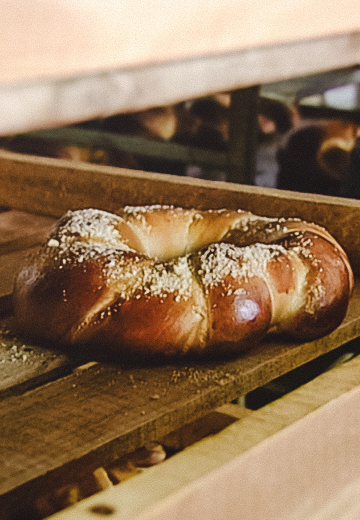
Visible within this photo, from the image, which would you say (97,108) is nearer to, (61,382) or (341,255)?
(61,382)

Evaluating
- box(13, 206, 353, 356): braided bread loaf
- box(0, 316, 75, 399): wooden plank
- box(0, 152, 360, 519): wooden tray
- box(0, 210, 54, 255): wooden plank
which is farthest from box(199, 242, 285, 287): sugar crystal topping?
box(0, 210, 54, 255): wooden plank

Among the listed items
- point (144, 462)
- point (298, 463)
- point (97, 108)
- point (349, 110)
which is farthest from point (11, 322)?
point (349, 110)

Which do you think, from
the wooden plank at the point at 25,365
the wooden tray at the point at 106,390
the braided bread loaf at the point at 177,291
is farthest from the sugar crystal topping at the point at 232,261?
the wooden plank at the point at 25,365

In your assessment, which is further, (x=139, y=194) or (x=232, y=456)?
(x=139, y=194)

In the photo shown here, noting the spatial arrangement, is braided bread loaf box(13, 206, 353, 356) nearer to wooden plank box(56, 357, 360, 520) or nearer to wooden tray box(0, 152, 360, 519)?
wooden tray box(0, 152, 360, 519)

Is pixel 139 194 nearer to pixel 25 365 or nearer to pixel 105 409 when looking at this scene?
pixel 25 365

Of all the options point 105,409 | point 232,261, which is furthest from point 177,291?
point 105,409

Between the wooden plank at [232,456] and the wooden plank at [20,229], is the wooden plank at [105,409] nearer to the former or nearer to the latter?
the wooden plank at [232,456]
